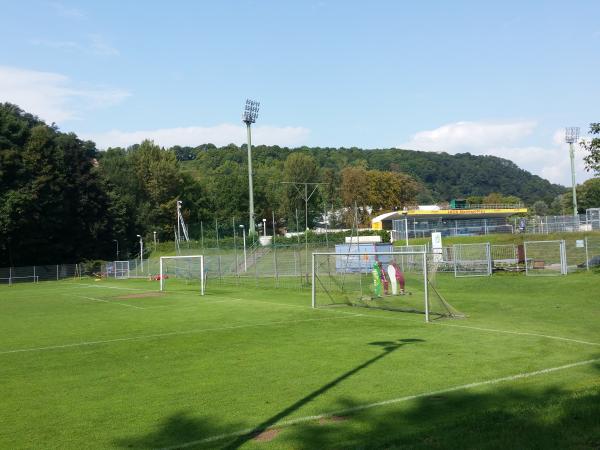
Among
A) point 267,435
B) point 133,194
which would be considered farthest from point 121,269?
point 267,435

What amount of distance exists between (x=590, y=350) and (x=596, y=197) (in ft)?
350

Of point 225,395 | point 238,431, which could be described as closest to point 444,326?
point 225,395

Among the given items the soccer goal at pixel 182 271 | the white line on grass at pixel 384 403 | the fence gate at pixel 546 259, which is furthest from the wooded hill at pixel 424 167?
the white line on grass at pixel 384 403

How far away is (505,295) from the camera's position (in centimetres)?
2473

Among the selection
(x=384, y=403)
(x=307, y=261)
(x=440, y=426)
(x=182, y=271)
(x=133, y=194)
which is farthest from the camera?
(x=133, y=194)

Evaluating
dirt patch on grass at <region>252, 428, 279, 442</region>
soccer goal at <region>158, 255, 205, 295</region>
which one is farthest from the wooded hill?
dirt patch on grass at <region>252, 428, 279, 442</region>

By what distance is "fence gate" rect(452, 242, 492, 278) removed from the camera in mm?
34075

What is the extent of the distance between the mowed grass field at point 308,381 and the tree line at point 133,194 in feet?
87.6

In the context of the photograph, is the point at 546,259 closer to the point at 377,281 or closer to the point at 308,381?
the point at 377,281

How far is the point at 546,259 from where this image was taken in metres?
39.2

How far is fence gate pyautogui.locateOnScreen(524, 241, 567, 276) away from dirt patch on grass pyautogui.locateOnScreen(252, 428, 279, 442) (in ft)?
89.9

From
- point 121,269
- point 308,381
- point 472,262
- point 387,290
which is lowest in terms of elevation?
point 121,269

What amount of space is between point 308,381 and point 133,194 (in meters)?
87.7

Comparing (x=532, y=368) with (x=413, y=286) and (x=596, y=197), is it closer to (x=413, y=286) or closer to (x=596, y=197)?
(x=413, y=286)
